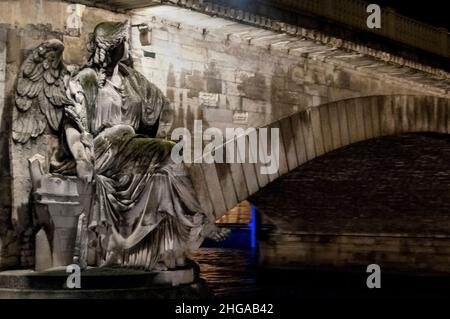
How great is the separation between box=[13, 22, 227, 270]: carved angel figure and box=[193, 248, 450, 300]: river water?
7.95m

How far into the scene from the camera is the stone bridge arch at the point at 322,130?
11.9m

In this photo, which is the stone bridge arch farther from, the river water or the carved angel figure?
the river water

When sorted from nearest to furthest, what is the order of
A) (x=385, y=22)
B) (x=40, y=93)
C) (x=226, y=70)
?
(x=40, y=93) < (x=226, y=70) < (x=385, y=22)

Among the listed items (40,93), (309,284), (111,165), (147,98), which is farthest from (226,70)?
(309,284)

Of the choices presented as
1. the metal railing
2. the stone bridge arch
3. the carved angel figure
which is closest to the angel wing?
the carved angel figure

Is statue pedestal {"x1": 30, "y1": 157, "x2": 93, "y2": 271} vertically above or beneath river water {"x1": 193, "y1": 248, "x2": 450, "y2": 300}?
above

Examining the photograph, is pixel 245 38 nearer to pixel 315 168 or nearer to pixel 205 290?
pixel 205 290

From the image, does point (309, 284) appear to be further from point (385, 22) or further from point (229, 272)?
point (385, 22)

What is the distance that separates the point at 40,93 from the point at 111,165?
115 centimetres

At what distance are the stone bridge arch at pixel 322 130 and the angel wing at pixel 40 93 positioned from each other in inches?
102

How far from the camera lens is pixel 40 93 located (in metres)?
9.52

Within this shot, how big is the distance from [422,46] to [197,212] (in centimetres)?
867

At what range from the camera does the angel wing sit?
943 centimetres
